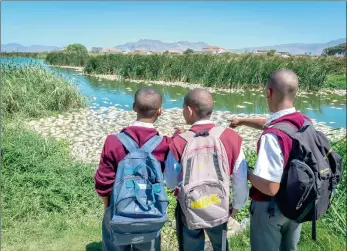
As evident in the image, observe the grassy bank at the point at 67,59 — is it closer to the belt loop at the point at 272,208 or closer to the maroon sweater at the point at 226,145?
the maroon sweater at the point at 226,145

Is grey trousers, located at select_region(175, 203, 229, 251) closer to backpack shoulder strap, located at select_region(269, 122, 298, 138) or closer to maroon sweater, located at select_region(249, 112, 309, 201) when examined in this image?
maroon sweater, located at select_region(249, 112, 309, 201)

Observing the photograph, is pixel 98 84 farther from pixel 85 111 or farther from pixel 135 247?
pixel 135 247

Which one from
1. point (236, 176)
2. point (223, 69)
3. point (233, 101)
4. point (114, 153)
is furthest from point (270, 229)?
point (223, 69)

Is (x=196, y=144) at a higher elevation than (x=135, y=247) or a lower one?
higher

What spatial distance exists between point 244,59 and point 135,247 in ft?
71.4

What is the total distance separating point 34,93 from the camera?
12930mm

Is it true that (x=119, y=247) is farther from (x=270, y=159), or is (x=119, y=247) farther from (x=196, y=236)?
(x=270, y=159)

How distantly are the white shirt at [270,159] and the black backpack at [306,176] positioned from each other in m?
0.07

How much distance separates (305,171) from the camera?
2.34 m

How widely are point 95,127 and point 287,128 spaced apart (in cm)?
937

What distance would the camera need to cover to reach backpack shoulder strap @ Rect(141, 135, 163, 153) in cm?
267

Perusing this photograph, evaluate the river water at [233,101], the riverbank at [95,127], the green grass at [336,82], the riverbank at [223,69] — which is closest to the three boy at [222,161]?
the riverbank at [95,127]

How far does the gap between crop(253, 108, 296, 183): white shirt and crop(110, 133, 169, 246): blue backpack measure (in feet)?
2.29

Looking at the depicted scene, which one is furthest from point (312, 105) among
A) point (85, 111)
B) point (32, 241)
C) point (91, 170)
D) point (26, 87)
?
point (32, 241)
